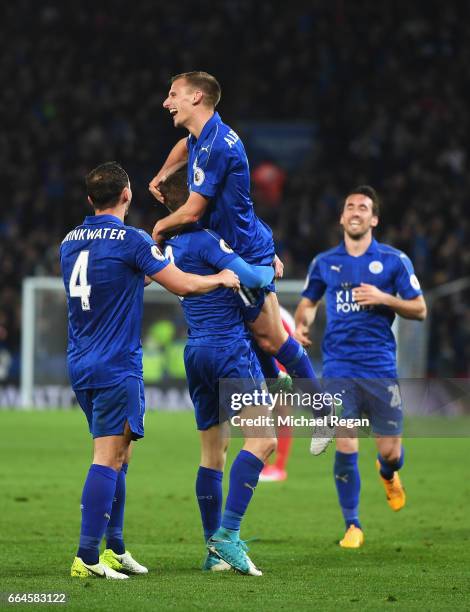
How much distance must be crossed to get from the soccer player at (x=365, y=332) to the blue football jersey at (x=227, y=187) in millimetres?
1748

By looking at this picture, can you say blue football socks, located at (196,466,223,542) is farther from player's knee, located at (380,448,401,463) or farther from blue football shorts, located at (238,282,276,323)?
player's knee, located at (380,448,401,463)

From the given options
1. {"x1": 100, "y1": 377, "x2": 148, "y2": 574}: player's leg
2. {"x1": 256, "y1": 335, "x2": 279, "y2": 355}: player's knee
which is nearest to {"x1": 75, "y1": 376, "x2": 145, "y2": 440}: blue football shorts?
{"x1": 100, "y1": 377, "x2": 148, "y2": 574}: player's leg

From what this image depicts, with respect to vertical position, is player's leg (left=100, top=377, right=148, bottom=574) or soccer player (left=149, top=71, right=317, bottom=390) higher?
soccer player (left=149, top=71, right=317, bottom=390)

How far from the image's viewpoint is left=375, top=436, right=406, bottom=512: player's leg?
350 inches

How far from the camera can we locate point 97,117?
26156mm

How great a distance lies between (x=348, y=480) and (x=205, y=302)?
2180 mm

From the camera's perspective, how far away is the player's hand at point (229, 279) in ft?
21.7

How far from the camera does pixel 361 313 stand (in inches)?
353

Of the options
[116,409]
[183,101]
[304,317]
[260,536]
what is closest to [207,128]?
[183,101]

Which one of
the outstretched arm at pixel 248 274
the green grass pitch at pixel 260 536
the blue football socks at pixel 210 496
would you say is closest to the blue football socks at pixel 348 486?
the green grass pitch at pixel 260 536

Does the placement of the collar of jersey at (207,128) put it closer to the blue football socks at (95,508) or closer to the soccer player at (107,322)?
the soccer player at (107,322)

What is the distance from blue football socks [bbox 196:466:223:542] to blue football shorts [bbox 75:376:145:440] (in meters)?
0.72

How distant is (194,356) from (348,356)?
208 centimetres

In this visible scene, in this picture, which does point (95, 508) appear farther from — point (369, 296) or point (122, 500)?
point (369, 296)
